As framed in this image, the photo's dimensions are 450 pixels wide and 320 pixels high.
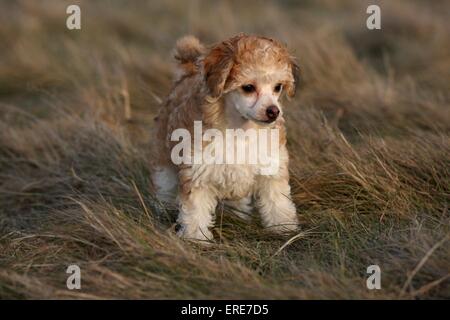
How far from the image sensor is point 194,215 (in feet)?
18.7

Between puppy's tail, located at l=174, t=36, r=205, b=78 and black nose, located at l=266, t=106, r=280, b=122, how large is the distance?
4.06 ft

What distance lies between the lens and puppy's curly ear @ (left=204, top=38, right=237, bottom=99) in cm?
538

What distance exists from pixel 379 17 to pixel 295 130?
202 inches

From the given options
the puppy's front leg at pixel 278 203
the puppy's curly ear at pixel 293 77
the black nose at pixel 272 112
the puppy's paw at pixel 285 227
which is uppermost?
the puppy's curly ear at pixel 293 77

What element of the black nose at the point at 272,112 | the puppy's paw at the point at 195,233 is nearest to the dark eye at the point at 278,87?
the black nose at the point at 272,112

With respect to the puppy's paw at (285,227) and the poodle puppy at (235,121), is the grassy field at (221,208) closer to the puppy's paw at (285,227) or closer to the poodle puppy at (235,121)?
the puppy's paw at (285,227)

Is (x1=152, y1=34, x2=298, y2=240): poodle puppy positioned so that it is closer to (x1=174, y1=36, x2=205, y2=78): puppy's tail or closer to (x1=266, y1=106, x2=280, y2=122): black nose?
(x1=266, y1=106, x2=280, y2=122): black nose

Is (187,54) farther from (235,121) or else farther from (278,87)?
(278,87)

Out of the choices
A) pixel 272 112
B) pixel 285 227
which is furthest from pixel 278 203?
pixel 272 112

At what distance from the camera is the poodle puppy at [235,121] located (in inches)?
212

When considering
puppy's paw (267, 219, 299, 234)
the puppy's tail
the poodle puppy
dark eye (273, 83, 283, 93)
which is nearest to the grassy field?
puppy's paw (267, 219, 299, 234)

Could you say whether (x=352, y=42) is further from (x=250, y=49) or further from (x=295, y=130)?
(x=250, y=49)

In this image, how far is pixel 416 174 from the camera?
19.7ft
